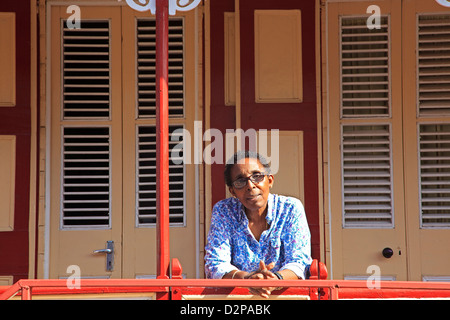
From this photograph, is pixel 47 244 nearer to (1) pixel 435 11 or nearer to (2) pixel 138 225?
(2) pixel 138 225

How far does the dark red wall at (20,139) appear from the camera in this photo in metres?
4.96

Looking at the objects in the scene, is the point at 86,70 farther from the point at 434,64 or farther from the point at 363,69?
the point at 434,64

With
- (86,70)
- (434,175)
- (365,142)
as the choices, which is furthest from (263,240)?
(86,70)

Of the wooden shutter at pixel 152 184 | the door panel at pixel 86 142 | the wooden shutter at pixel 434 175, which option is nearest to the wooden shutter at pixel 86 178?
the door panel at pixel 86 142

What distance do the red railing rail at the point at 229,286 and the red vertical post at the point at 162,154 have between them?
261mm

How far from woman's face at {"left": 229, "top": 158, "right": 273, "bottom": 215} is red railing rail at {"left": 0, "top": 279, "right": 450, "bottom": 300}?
703 mm

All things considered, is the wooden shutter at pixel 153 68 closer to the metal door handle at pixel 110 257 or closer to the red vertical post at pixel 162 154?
the metal door handle at pixel 110 257

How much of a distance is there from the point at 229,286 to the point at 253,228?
86 centimetres

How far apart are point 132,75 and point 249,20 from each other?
108 cm

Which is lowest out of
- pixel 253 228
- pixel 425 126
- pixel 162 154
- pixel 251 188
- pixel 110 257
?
pixel 110 257

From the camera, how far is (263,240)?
3.96 m

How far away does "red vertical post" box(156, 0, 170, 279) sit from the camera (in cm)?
366
